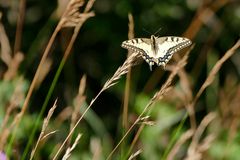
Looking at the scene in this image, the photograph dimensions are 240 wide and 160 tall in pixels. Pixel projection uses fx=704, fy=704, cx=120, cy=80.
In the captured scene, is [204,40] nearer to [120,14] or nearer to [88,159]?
[120,14]

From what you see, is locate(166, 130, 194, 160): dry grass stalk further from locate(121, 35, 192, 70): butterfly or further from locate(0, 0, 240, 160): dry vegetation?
locate(121, 35, 192, 70): butterfly

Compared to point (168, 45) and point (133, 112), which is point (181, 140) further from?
point (133, 112)

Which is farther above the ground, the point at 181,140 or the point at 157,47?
the point at 157,47

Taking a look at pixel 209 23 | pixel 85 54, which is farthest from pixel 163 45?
pixel 85 54

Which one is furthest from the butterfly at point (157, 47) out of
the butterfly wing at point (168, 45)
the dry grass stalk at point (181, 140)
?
the dry grass stalk at point (181, 140)

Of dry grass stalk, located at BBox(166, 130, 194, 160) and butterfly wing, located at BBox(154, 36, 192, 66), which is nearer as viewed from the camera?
dry grass stalk, located at BBox(166, 130, 194, 160)

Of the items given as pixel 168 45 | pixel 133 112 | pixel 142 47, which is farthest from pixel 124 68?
pixel 133 112

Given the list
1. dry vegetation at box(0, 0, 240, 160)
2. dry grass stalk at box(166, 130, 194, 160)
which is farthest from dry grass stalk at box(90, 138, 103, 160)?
dry grass stalk at box(166, 130, 194, 160)

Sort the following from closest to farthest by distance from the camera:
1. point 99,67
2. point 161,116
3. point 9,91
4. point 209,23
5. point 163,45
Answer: point 163,45, point 9,91, point 161,116, point 209,23, point 99,67
